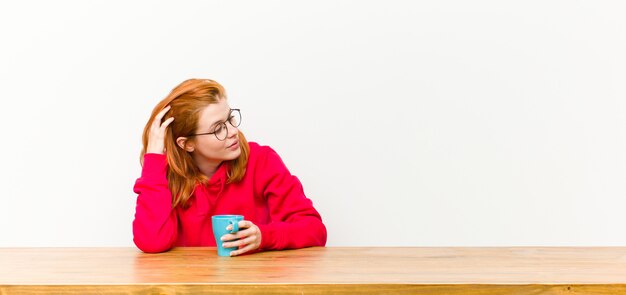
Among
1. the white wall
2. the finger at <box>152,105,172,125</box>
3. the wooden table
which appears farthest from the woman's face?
the white wall

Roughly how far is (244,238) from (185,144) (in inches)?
19.0

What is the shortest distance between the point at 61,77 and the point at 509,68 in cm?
172

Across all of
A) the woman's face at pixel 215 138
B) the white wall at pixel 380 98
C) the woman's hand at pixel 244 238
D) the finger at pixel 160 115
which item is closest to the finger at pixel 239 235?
the woman's hand at pixel 244 238

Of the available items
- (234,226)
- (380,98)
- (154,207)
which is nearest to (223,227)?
(234,226)

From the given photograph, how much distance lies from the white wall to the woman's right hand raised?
712 mm

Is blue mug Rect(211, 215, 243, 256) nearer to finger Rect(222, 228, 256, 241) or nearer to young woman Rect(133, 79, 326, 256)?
finger Rect(222, 228, 256, 241)

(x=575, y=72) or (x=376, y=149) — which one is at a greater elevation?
(x=575, y=72)

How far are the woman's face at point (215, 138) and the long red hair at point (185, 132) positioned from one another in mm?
18

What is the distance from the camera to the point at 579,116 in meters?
3.13

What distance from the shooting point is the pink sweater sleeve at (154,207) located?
7.39ft

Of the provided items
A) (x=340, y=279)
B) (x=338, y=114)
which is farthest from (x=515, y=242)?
(x=340, y=279)

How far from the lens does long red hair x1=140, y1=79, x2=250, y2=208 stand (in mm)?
2438

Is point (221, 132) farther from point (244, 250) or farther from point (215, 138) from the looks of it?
point (244, 250)

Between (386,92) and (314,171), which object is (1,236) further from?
(386,92)
